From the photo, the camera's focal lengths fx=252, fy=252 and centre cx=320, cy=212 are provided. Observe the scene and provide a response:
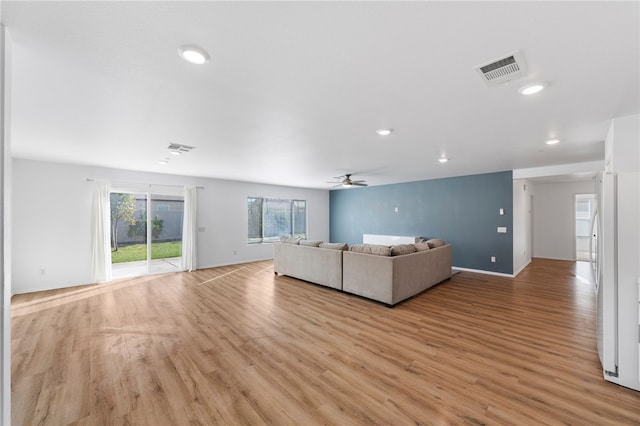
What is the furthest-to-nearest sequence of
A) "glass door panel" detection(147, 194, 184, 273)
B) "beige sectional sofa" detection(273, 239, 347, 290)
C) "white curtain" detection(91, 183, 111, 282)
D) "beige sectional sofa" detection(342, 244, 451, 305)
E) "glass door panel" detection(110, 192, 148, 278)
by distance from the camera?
"glass door panel" detection(147, 194, 184, 273) → "glass door panel" detection(110, 192, 148, 278) → "white curtain" detection(91, 183, 111, 282) → "beige sectional sofa" detection(273, 239, 347, 290) → "beige sectional sofa" detection(342, 244, 451, 305)

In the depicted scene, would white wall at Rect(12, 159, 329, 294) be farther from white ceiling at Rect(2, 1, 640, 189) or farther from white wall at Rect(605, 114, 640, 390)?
white wall at Rect(605, 114, 640, 390)

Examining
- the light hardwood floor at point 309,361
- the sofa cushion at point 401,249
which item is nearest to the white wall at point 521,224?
the light hardwood floor at point 309,361

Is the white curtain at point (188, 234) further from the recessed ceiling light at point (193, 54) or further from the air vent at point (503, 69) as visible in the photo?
the air vent at point (503, 69)

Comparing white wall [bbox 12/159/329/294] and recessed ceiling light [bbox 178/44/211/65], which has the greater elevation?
recessed ceiling light [bbox 178/44/211/65]

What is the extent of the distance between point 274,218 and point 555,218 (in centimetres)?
887

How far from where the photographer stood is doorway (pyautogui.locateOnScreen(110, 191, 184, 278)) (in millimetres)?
5836

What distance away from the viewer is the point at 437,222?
23.1 feet

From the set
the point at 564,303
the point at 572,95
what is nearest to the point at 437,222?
the point at 564,303

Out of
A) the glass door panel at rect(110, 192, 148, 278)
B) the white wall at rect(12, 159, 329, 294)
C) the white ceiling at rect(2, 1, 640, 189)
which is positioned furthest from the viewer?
the glass door panel at rect(110, 192, 148, 278)

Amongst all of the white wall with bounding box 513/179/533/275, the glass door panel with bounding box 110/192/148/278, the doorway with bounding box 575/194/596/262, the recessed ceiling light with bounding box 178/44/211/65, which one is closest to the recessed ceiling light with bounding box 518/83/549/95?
the recessed ceiling light with bounding box 178/44/211/65

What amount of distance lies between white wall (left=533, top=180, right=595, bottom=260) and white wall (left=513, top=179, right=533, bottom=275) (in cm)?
70

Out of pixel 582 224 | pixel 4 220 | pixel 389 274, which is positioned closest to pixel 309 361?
pixel 389 274

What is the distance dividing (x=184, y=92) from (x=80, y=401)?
A: 2.59m

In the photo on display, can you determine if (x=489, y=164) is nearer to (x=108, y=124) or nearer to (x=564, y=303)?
(x=564, y=303)
